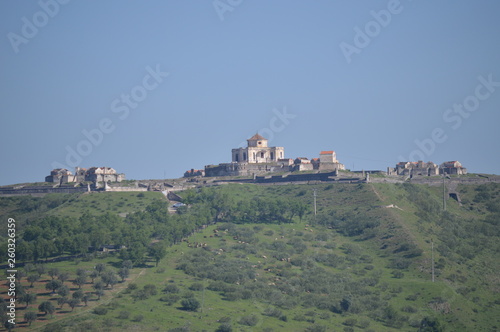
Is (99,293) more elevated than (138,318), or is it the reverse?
(99,293)

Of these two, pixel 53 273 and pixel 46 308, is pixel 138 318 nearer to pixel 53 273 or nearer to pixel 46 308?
pixel 46 308

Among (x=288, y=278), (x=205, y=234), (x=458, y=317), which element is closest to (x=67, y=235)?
(x=205, y=234)

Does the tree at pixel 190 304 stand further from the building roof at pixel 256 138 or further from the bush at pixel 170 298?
the building roof at pixel 256 138

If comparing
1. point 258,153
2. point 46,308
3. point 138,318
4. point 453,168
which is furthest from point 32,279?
point 453,168

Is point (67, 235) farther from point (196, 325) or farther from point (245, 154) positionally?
point (245, 154)

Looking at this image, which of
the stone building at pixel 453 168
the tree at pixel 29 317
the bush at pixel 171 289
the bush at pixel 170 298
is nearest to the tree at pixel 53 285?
→ the tree at pixel 29 317

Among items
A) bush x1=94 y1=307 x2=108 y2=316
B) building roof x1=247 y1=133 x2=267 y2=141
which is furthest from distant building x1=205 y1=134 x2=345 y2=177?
bush x1=94 y1=307 x2=108 y2=316

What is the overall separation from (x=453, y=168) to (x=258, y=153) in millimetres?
31718

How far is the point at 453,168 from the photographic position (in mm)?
137375

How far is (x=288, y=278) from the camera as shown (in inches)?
3450

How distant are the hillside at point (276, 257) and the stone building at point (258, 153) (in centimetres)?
1617

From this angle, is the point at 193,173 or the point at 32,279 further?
the point at 193,173

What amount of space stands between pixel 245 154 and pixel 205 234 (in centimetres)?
4292

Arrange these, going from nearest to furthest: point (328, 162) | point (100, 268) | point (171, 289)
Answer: point (171, 289) < point (100, 268) < point (328, 162)
